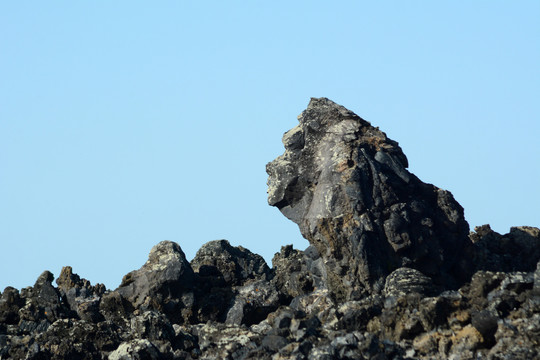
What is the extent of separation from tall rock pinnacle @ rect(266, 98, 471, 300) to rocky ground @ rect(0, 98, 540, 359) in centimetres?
5

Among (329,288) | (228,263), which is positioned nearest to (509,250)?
(329,288)

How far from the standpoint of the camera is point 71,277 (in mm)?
62188

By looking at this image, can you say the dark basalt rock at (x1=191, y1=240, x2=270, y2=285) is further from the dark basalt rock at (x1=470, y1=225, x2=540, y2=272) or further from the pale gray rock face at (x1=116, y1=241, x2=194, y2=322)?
the dark basalt rock at (x1=470, y1=225, x2=540, y2=272)

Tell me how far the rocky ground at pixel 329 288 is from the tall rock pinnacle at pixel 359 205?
0.05 m

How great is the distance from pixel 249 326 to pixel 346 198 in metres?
6.18

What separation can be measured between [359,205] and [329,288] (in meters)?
3.36

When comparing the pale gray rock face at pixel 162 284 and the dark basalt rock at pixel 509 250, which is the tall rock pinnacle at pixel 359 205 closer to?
the dark basalt rock at pixel 509 250

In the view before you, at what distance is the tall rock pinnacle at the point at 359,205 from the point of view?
55.8 meters

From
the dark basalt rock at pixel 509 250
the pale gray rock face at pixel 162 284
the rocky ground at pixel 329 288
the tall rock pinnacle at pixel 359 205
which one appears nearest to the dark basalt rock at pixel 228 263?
the rocky ground at pixel 329 288

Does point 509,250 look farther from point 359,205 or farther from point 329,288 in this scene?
point 329,288

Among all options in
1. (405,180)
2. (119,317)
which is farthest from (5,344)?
(405,180)

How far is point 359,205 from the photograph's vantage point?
56438mm

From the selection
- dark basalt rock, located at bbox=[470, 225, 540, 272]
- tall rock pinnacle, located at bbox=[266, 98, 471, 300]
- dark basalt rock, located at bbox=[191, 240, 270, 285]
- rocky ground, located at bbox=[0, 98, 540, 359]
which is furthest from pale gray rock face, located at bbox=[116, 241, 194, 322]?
dark basalt rock, located at bbox=[470, 225, 540, 272]

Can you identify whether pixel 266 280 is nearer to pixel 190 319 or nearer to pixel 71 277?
pixel 190 319
